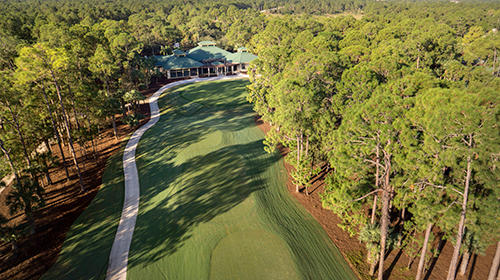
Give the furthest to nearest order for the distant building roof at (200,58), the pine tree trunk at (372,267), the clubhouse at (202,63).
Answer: the clubhouse at (202,63)
the distant building roof at (200,58)
the pine tree trunk at (372,267)

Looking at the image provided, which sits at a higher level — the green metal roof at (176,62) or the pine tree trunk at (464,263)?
the green metal roof at (176,62)

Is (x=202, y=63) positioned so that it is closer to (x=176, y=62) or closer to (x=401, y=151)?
(x=176, y=62)

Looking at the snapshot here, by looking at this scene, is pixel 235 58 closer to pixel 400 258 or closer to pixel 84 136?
pixel 84 136

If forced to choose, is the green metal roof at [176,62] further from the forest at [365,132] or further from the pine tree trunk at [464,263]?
the pine tree trunk at [464,263]

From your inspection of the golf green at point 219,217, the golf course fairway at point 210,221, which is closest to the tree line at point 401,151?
the golf green at point 219,217

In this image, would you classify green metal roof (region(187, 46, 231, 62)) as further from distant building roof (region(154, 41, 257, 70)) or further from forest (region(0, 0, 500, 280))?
forest (region(0, 0, 500, 280))
